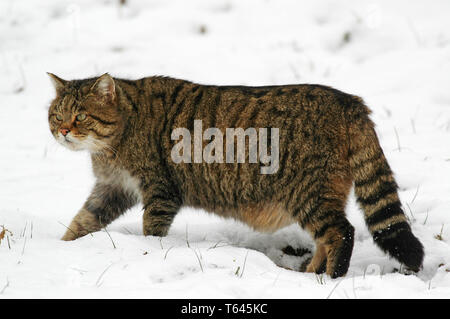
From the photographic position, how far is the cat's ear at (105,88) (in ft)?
12.2

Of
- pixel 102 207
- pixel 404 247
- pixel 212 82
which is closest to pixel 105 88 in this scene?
pixel 102 207

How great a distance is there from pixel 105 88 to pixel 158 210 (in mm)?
959

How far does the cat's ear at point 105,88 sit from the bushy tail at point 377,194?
169cm

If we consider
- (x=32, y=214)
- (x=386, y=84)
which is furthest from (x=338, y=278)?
(x=386, y=84)

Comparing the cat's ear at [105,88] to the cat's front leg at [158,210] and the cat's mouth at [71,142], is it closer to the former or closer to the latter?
the cat's mouth at [71,142]

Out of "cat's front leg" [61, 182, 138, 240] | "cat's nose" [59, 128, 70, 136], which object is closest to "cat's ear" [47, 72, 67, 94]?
"cat's nose" [59, 128, 70, 136]

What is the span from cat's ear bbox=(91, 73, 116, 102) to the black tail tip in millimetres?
2085

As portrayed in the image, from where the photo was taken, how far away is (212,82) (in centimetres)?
699

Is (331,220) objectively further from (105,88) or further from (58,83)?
(58,83)

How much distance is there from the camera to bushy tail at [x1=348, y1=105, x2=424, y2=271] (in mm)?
3143

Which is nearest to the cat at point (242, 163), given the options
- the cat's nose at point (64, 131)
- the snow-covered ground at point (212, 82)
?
the cat's nose at point (64, 131)

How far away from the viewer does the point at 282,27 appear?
315 inches

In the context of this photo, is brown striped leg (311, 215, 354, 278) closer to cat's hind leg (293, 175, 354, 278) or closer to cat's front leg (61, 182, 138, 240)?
cat's hind leg (293, 175, 354, 278)

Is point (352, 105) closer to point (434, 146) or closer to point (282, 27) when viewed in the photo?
point (434, 146)
